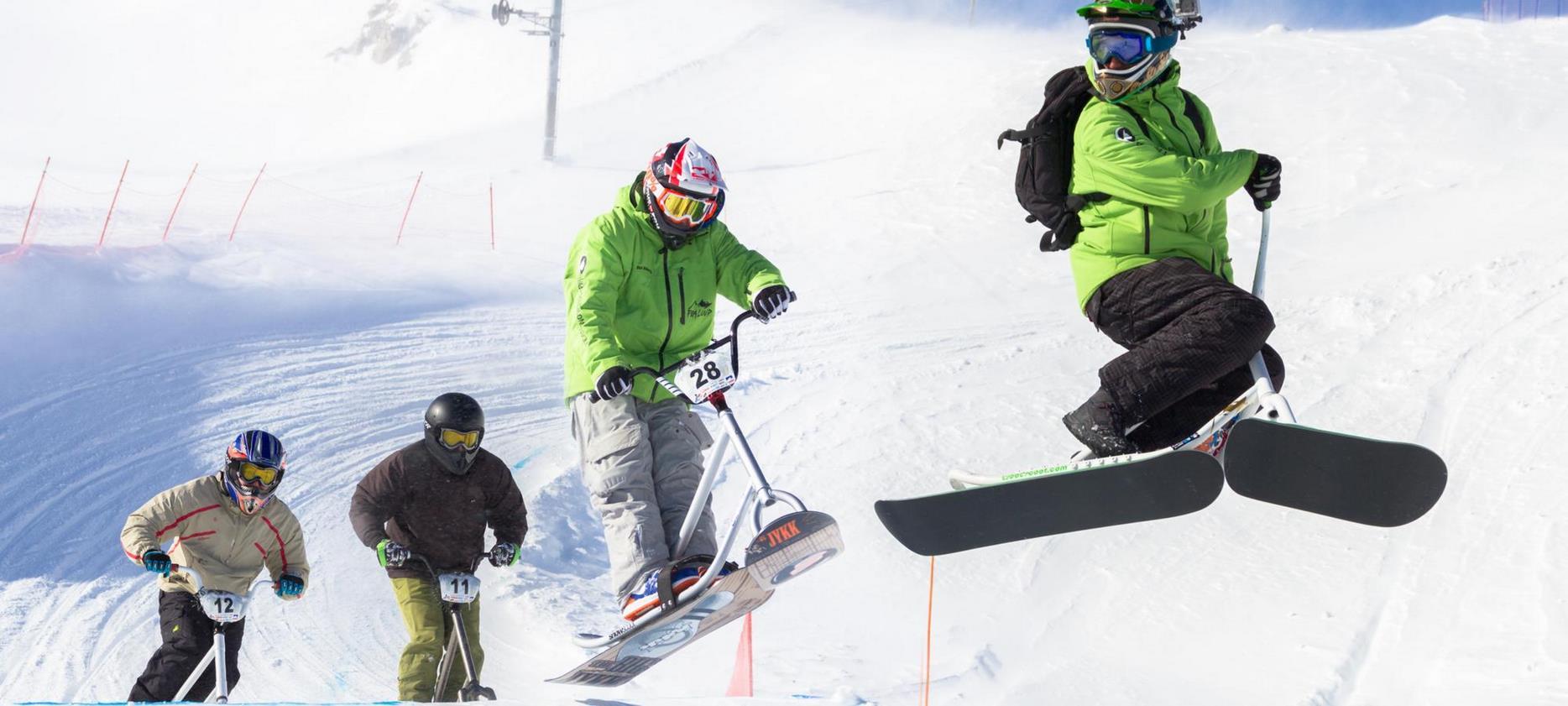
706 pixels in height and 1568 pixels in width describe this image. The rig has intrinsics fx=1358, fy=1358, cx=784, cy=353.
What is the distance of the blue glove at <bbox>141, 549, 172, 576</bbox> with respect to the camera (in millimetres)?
5391

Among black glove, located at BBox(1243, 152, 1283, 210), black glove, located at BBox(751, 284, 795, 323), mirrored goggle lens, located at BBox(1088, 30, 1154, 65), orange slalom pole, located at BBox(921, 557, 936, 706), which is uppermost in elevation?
mirrored goggle lens, located at BBox(1088, 30, 1154, 65)

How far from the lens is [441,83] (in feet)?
138

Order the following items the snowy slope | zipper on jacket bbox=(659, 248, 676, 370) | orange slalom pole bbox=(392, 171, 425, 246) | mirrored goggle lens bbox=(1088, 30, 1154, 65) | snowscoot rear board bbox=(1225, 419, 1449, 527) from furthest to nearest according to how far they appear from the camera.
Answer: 1. orange slalom pole bbox=(392, 171, 425, 246)
2. the snowy slope
3. zipper on jacket bbox=(659, 248, 676, 370)
4. mirrored goggle lens bbox=(1088, 30, 1154, 65)
5. snowscoot rear board bbox=(1225, 419, 1449, 527)

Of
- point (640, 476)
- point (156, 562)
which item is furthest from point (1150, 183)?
point (156, 562)

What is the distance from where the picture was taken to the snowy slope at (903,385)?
291 inches

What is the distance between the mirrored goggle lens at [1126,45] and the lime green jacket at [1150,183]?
0.13 metres

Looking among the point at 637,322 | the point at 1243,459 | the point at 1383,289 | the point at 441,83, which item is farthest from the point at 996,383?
the point at 441,83

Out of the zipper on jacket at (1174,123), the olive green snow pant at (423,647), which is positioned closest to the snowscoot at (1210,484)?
the zipper on jacket at (1174,123)

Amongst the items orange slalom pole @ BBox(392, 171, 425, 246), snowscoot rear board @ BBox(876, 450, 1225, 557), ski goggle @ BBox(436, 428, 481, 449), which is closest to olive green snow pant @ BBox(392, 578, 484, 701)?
ski goggle @ BBox(436, 428, 481, 449)

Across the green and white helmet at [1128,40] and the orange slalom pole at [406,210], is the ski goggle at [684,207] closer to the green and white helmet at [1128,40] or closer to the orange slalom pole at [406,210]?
the green and white helmet at [1128,40]

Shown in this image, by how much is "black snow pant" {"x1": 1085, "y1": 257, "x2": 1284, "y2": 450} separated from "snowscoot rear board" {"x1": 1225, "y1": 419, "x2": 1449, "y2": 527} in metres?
0.29

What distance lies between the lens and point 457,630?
19.0 ft

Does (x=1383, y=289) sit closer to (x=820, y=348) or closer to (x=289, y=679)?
(x=820, y=348)

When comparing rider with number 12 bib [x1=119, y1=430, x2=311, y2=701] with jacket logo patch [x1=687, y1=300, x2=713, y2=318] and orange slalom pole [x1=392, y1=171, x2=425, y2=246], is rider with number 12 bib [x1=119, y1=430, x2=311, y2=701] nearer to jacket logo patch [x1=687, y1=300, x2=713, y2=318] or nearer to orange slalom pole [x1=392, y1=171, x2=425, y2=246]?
jacket logo patch [x1=687, y1=300, x2=713, y2=318]
